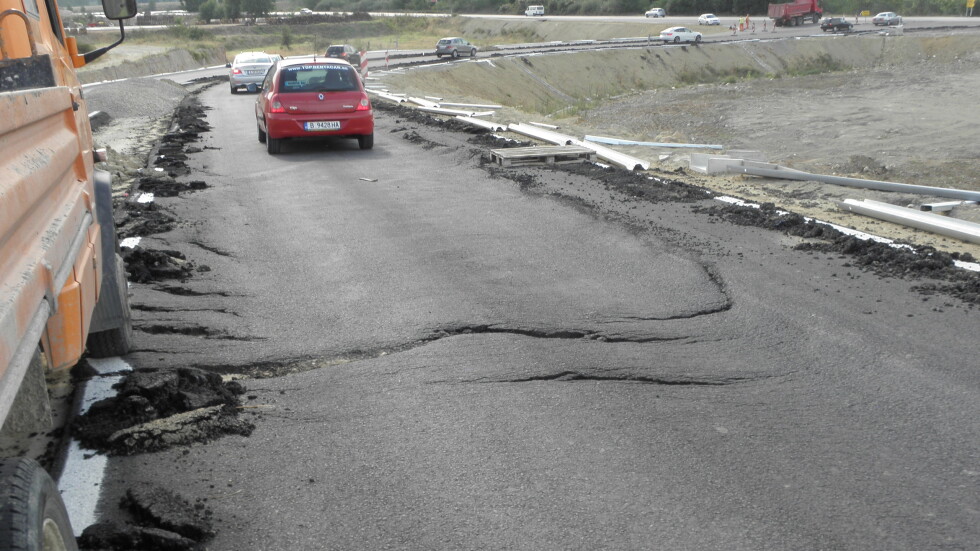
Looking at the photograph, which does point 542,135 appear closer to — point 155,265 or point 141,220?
point 141,220

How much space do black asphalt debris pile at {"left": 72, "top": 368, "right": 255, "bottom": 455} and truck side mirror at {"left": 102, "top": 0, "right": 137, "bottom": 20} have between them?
2.39m

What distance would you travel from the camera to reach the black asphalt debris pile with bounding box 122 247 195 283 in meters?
7.02

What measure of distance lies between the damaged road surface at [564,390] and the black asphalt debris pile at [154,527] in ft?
0.18

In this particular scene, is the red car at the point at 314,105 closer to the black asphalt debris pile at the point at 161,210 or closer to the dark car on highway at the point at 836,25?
the black asphalt debris pile at the point at 161,210

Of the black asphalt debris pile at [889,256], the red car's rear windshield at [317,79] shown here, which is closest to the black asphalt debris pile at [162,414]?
the black asphalt debris pile at [889,256]

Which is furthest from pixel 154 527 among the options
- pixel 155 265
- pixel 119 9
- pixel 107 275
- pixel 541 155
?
pixel 541 155

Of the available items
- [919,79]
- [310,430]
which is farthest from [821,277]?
[919,79]

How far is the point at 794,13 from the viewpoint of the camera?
7694 cm

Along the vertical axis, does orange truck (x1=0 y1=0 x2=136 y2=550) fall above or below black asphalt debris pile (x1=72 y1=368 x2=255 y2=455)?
above

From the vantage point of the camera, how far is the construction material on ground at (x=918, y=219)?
780 centimetres

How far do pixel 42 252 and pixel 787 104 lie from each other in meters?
30.0

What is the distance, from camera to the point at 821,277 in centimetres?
674

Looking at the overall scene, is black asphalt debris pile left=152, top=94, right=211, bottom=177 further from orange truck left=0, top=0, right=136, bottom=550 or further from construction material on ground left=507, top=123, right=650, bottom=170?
orange truck left=0, top=0, right=136, bottom=550

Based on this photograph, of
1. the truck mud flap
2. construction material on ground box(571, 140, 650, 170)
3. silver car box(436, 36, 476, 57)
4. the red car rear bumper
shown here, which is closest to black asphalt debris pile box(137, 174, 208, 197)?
the red car rear bumper
